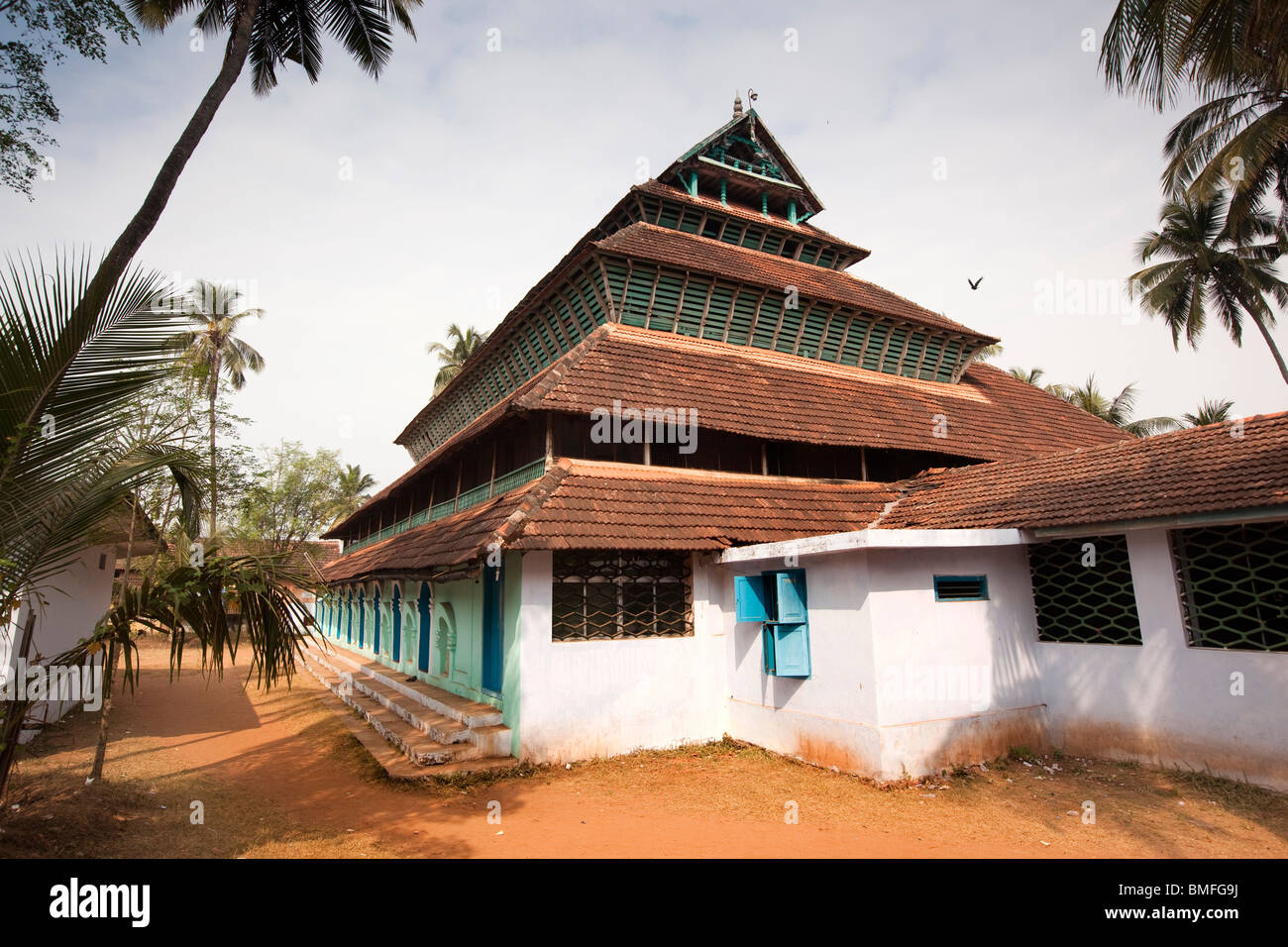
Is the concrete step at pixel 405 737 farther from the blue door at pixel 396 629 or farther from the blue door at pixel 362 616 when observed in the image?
the blue door at pixel 362 616

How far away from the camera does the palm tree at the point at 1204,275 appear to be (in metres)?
24.1

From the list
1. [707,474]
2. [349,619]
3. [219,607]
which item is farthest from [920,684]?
[349,619]

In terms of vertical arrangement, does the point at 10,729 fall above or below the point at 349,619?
above

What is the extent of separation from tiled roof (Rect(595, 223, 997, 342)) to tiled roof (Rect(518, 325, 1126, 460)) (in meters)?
1.32

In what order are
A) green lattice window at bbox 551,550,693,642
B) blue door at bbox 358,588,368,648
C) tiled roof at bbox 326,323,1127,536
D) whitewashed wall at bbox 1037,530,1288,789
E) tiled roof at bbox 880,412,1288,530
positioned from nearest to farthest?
1. whitewashed wall at bbox 1037,530,1288,789
2. tiled roof at bbox 880,412,1288,530
3. green lattice window at bbox 551,550,693,642
4. tiled roof at bbox 326,323,1127,536
5. blue door at bbox 358,588,368,648

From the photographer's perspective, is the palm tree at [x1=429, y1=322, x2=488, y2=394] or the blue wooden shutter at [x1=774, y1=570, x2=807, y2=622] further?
the palm tree at [x1=429, y1=322, x2=488, y2=394]

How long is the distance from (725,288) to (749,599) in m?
6.68

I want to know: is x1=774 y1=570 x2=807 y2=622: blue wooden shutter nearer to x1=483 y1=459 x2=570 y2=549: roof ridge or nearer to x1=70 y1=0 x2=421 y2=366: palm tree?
x1=483 y1=459 x2=570 y2=549: roof ridge

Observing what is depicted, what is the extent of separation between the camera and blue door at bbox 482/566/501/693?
31.1 feet

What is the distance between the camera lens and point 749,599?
9.09m

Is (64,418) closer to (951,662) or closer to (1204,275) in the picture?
(951,662)

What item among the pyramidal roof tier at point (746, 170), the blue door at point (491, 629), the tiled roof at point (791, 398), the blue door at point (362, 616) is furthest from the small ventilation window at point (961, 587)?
the blue door at point (362, 616)

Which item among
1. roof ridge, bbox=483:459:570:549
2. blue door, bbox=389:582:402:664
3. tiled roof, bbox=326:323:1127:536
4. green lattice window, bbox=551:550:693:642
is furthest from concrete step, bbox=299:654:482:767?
tiled roof, bbox=326:323:1127:536

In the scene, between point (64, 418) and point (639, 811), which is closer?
point (64, 418)
